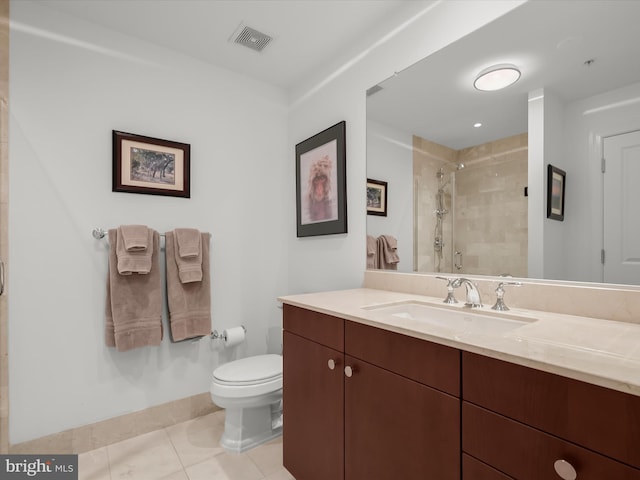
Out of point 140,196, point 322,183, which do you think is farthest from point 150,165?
point 322,183

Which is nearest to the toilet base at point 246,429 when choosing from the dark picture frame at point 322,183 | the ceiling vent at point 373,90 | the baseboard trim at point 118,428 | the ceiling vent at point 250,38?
the baseboard trim at point 118,428

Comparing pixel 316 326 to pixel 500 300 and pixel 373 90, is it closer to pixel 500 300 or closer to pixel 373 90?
pixel 500 300

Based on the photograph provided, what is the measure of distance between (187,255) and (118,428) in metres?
1.08

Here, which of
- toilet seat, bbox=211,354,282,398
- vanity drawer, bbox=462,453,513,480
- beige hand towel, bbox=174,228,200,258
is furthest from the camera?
beige hand towel, bbox=174,228,200,258

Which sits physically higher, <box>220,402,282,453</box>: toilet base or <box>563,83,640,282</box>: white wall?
<box>563,83,640,282</box>: white wall

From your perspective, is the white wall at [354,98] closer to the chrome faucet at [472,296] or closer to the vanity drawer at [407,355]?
the chrome faucet at [472,296]

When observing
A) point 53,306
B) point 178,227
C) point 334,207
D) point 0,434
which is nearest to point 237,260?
point 178,227

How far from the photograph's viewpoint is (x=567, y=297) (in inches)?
45.6

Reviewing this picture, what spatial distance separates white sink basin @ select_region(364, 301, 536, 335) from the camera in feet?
3.80

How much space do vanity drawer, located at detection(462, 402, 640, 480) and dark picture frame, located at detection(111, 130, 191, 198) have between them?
6.53ft

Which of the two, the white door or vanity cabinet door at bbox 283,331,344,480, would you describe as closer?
the white door

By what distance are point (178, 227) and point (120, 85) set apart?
908 mm

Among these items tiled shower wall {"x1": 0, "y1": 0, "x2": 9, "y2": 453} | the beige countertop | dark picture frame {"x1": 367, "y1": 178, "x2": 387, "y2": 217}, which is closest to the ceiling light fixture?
dark picture frame {"x1": 367, "y1": 178, "x2": 387, "y2": 217}

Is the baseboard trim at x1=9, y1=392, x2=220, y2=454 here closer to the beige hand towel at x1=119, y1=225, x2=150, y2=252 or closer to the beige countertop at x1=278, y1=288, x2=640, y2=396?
the beige hand towel at x1=119, y1=225, x2=150, y2=252
